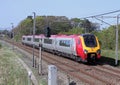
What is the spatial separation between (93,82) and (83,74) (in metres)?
4.43

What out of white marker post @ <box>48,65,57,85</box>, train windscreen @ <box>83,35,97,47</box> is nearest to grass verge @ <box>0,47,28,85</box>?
train windscreen @ <box>83,35,97,47</box>

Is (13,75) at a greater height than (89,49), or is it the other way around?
(89,49)

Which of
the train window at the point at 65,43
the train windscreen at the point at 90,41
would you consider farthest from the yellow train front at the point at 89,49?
the train window at the point at 65,43

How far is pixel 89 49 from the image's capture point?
30750 mm

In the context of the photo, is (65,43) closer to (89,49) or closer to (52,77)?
(89,49)

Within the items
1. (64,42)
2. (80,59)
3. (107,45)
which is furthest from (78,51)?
(107,45)

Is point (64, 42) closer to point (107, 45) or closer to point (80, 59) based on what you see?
point (80, 59)

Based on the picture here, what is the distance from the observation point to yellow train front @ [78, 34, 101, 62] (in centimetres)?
3068

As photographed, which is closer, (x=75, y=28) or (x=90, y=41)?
(x=90, y=41)

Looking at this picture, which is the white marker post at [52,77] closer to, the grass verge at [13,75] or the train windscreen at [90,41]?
the grass verge at [13,75]

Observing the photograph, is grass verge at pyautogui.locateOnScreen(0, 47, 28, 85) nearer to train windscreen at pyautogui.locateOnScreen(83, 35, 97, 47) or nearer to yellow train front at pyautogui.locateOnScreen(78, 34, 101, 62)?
yellow train front at pyautogui.locateOnScreen(78, 34, 101, 62)

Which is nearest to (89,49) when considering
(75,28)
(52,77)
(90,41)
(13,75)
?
(90,41)

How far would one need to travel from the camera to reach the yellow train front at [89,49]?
30683 millimetres

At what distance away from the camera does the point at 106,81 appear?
20.7 metres
